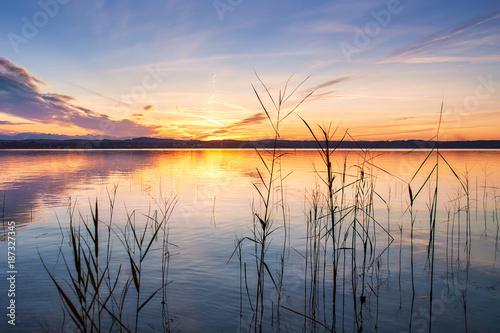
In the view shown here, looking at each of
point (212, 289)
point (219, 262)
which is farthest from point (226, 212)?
point (212, 289)

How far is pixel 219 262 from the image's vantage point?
23.1ft

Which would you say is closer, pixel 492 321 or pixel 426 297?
pixel 492 321

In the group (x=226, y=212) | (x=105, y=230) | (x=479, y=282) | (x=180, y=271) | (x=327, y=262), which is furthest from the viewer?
(x=226, y=212)

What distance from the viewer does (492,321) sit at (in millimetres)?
4762

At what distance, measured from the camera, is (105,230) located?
958 centimetres

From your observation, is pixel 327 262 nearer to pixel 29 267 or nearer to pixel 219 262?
pixel 219 262

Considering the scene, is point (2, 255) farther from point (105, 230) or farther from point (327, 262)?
point (327, 262)

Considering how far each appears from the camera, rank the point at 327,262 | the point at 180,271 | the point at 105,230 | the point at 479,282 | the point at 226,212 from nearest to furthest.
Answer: the point at 479,282, the point at 180,271, the point at 327,262, the point at 105,230, the point at 226,212

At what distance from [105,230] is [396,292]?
787 centimetres

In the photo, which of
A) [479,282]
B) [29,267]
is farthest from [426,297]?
[29,267]

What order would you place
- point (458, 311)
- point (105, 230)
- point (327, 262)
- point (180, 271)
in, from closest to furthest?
1. point (458, 311)
2. point (180, 271)
3. point (327, 262)
4. point (105, 230)

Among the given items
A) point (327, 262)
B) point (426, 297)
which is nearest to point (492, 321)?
point (426, 297)

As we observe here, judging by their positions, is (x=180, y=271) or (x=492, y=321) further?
(x=180, y=271)

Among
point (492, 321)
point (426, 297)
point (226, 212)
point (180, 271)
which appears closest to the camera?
point (492, 321)
